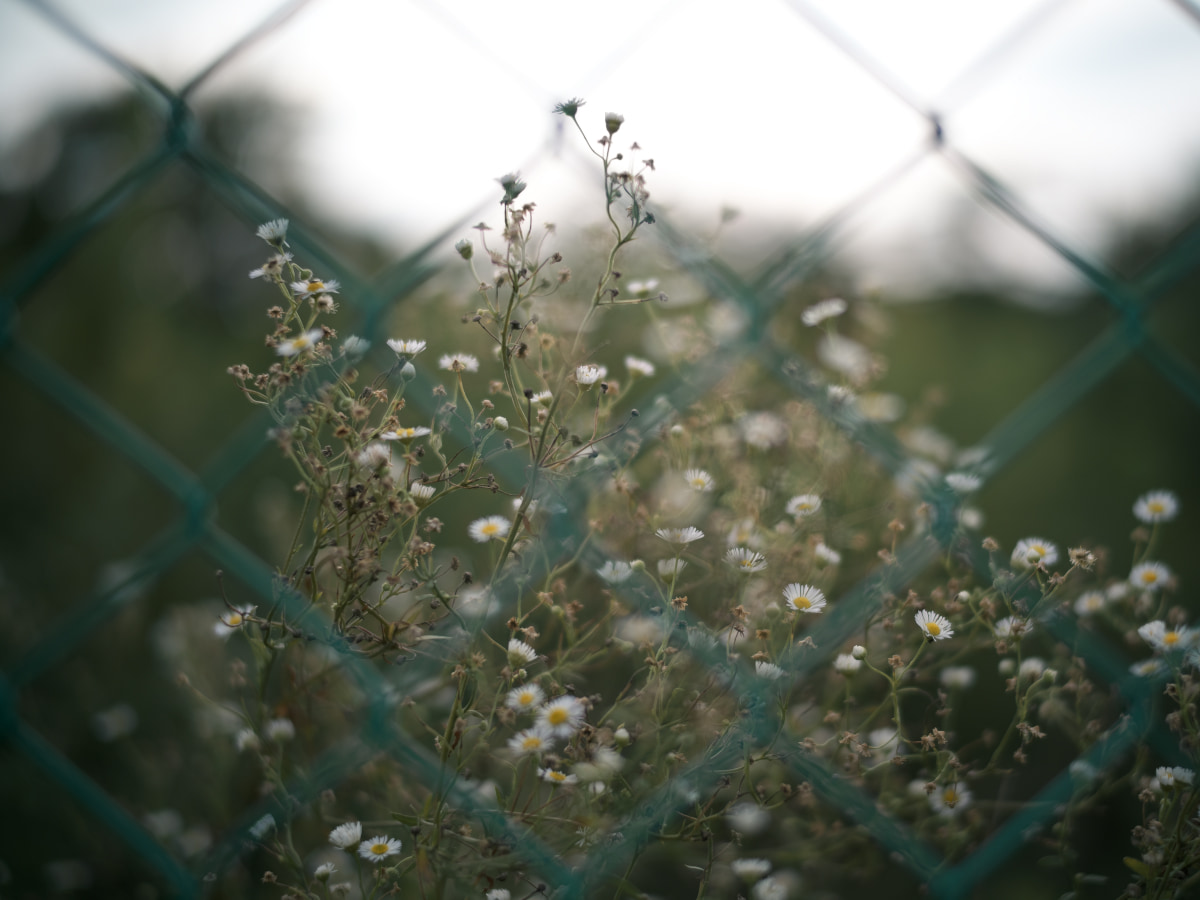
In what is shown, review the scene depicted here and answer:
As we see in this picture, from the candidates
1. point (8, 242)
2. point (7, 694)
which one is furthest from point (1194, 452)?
point (8, 242)

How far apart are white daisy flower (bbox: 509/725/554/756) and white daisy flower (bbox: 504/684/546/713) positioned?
14 mm

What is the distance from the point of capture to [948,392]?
173cm

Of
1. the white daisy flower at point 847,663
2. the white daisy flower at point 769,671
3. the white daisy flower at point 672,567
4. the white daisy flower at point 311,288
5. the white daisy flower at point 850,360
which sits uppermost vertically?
the white daisy flower at point 850,360

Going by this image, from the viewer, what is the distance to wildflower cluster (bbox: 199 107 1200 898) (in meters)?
0.56

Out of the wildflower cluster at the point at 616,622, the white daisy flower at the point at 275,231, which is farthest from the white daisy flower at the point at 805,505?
the white daisy flower at the point at 275,231

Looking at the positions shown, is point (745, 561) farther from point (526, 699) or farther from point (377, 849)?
point (377, 849)

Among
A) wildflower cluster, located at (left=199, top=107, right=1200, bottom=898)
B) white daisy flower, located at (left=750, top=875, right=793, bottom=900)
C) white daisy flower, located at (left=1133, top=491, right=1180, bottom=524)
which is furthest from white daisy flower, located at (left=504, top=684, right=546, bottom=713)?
white daisy flower, located at (left=1133, top=491, right=1180, bottom=524)

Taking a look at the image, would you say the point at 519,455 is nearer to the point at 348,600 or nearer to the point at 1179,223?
the point at 348,600

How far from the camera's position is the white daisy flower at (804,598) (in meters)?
0.58

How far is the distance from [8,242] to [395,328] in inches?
42.3

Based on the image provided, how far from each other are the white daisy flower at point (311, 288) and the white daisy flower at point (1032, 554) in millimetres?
532

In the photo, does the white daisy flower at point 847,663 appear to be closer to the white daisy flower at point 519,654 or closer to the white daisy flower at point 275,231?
the white daisy flower at point 519,654

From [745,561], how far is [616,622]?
170 mm

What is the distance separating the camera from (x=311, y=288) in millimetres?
599
